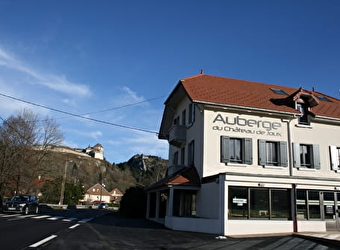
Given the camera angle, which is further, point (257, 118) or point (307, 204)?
point (257, 118)

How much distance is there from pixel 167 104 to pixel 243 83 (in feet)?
19.9

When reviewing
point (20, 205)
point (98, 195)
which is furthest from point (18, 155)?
point (98, 195)

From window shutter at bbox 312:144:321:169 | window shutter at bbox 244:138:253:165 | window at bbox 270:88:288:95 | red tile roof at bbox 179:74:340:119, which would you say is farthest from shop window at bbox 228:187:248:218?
window at bbox 270:88:288:95

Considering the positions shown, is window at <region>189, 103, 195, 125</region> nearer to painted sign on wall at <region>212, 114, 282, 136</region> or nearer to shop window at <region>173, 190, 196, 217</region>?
painted sign on wall at <region>212, 114, 282, 136</region>

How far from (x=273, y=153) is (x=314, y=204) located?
3.99m

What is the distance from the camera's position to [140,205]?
2952cm

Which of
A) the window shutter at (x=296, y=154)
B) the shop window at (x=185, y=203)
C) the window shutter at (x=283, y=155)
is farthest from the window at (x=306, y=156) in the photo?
the shop window at (x=185, y=203)

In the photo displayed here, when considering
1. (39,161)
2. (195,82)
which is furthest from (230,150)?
(39,161)

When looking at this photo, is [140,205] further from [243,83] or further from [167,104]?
[243,83]

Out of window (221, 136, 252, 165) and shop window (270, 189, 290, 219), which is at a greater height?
window (221, 136, 252, 165)

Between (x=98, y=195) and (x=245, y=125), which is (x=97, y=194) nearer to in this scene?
(x=98, y=195)

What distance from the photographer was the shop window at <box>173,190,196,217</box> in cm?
2000

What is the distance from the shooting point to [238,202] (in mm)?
16031

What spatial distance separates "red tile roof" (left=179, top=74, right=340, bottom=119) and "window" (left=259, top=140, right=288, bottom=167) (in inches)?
83.8
